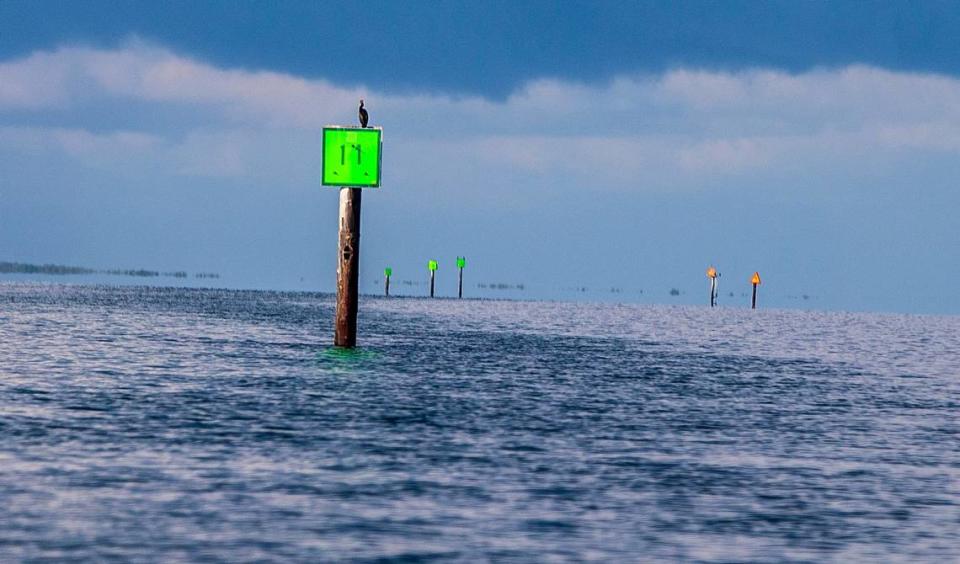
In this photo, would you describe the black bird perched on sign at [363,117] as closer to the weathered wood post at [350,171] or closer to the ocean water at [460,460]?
the weathered wood post at [350,171]

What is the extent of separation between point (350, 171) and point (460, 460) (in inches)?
546

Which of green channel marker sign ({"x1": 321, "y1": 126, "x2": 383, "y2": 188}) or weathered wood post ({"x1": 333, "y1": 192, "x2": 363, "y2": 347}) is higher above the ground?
green channel marker sign ({"x1": 321, "y1": 126, "x2": 383, "y2": 188})

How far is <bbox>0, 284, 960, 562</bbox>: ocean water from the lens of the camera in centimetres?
796

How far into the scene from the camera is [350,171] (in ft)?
80.2

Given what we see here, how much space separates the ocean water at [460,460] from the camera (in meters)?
7.96

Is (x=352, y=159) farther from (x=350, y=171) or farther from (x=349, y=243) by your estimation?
(x=349, y=243)

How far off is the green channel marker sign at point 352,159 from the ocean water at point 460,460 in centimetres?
330

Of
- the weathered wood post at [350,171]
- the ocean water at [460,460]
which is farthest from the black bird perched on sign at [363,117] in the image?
the ocean water at [460,460]

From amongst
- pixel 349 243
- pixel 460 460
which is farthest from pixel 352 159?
pixel 460 460

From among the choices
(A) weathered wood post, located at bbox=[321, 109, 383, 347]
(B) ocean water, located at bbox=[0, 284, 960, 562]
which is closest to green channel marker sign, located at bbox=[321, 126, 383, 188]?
(A) weathered wood post, located at bbox=[321, 109, 383, 347]

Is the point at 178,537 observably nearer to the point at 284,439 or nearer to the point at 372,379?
the point at 284,439

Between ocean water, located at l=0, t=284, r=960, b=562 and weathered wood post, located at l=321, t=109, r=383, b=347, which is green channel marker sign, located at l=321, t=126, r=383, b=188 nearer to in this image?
weathered wood post, located at l=321, t=109, r=383, b=347

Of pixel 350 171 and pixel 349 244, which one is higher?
pixel 350 171

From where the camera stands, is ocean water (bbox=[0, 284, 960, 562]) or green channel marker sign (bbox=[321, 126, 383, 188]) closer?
ocean water (bbox=[0, 284, 960, 562])
